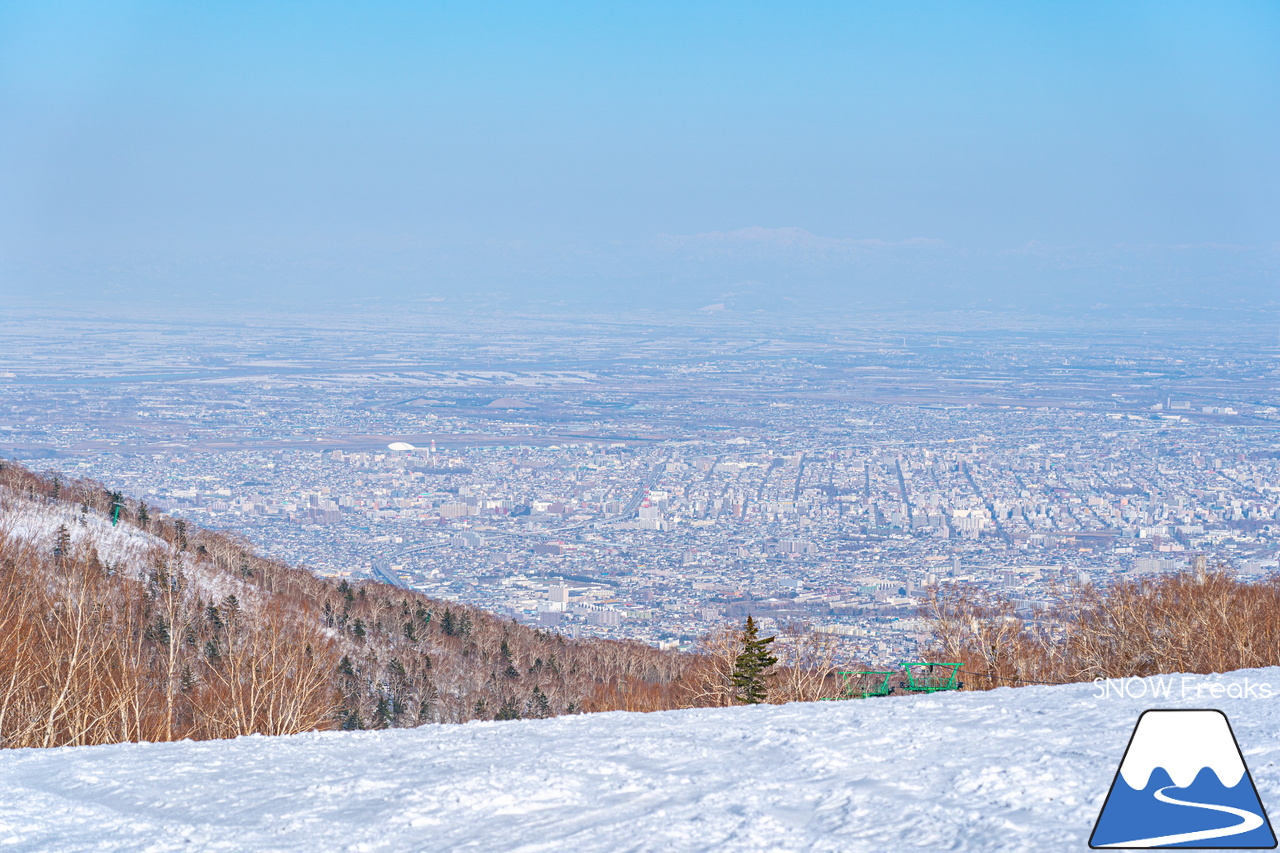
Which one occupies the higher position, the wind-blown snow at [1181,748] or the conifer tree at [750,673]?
the wind-blown snow at [1181,748]

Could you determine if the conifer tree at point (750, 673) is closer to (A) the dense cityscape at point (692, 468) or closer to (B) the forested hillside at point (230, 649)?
(B) the forested hillside at point (230, 649)

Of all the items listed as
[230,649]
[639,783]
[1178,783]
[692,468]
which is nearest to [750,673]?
[230,649]

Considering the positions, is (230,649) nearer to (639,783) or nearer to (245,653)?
(245,653)

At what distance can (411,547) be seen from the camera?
7750 centimetres

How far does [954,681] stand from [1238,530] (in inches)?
2685

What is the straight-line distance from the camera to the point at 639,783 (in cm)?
794

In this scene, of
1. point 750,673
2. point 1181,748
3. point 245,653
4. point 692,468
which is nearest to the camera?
point 1181,748

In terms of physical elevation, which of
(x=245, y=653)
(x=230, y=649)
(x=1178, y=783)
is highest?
(x=1178, y=783)

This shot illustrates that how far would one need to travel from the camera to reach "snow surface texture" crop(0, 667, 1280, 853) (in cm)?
679

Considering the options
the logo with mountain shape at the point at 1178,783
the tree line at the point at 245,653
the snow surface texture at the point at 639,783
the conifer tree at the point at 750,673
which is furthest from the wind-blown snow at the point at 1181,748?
the conifer tree at the point at 750,673

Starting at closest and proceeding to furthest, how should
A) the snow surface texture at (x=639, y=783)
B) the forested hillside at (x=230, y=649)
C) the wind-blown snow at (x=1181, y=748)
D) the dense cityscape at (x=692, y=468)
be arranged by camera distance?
the wind-blown snow at (x=1181, y=748)
the snow surface texture at (x=639, y=783)
the forested hillside at (x=230, y=649)
the dense cityscape at (x=692, y=468)

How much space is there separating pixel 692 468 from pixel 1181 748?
326 ft

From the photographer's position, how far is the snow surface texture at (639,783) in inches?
267

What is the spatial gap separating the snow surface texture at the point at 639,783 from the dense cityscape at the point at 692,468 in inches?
1182
